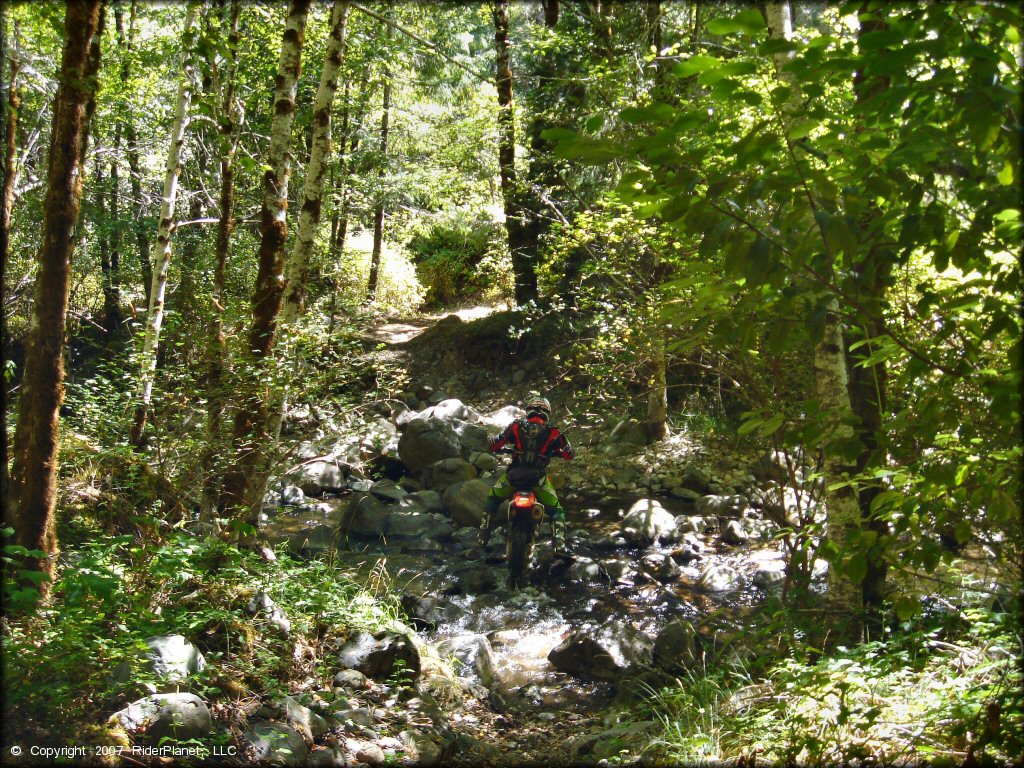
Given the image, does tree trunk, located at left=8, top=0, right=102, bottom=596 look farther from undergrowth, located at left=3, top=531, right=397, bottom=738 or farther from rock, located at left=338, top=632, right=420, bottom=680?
rock, located at left=338, top=632, right=420, bottom=680

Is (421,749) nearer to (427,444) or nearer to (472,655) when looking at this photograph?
(472,655)

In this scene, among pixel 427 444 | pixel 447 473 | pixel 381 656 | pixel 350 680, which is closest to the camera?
pixel 350 680

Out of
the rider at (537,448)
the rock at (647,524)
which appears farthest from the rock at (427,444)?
the rider at (537,448)

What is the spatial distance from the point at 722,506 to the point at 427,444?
5107mm

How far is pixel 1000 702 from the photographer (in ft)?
8.85

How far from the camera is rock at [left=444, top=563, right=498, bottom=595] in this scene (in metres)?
7.97

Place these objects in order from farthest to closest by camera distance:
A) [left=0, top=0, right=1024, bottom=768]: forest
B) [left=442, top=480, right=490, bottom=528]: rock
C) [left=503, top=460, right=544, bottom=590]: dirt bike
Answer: [left=442, top=480, right=490, bottom=528]: rock < [left=503, top=460, right=544, bottom=590]: dirt bike < [left=0, top=0, right=1024, bottom=768]: forest

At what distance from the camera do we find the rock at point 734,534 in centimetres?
937

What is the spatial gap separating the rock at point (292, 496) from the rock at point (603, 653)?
6207 mm

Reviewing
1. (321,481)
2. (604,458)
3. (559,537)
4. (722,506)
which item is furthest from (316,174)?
(604,458)

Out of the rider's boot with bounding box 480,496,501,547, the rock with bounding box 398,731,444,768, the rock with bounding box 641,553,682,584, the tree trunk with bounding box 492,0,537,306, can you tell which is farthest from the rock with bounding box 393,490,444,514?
the rock with bounding box 398,731,444,768

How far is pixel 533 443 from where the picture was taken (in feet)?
27.4

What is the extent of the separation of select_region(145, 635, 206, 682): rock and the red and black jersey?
185 inches

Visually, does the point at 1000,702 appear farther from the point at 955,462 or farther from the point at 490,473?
the point at 490,473
